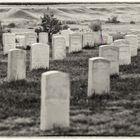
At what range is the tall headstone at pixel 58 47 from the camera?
18078 mm

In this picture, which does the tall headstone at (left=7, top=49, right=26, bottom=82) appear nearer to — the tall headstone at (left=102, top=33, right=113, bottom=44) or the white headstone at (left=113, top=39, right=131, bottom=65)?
the white headstone at (left=113, top=39, right=131, bottom=65)

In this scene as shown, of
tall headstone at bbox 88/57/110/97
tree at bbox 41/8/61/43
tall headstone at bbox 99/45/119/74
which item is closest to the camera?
tall headstone at bbox 88/57/110/97

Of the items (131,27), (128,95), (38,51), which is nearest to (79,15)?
(131,27)

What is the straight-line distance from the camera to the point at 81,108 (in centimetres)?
1018

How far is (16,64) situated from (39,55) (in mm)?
2218

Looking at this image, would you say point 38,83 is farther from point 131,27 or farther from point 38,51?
point 131,27

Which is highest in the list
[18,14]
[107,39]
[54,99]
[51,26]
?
[18,14]

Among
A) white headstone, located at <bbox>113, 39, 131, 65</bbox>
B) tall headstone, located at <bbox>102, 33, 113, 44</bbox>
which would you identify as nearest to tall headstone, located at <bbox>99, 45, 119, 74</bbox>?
white headstone, located at <bbox>113, 39, 131, 65</bbox>

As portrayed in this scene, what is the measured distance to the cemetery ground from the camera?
8586mm

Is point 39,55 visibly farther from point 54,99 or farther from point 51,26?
point 51,26

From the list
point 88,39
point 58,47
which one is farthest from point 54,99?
point 88,39

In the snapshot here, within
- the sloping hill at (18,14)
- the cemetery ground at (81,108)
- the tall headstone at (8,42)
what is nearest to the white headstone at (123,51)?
the cemetery ground at (81,108)

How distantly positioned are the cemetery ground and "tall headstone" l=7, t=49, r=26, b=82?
218mm

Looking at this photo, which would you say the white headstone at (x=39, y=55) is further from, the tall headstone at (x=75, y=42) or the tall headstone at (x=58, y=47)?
the tall headstone at (x=75, y=42)
